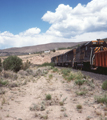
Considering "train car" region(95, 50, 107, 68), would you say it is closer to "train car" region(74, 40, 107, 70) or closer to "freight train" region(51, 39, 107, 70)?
"freight train" region(51, 39, 107, 70)

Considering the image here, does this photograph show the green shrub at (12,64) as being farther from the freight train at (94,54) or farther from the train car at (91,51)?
the train car at (91,51)

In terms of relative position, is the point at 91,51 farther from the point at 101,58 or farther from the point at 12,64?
the point at 12,64

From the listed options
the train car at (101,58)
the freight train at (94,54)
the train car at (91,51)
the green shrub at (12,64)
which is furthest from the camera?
the green shrub at (12,64)

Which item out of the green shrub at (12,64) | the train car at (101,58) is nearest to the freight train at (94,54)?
the train car at (101,58)

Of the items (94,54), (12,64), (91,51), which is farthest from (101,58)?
(12,64)

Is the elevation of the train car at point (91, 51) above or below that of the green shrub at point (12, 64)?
above

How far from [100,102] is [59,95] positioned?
239 cm

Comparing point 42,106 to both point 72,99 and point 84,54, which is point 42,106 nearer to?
point 72,99

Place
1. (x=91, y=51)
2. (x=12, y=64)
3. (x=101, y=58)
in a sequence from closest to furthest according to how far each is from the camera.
Answer: (x=101, y=58)
(x=91, y=51)
(x=12, y=64)

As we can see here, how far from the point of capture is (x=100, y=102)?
244 inches

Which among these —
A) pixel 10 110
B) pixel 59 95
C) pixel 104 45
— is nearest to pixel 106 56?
pixel 104 45

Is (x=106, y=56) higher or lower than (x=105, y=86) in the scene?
higher

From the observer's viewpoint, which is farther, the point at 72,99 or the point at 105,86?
the point at 105,86

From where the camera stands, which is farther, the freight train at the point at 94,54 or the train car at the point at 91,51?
the train car at the point at 91,51
